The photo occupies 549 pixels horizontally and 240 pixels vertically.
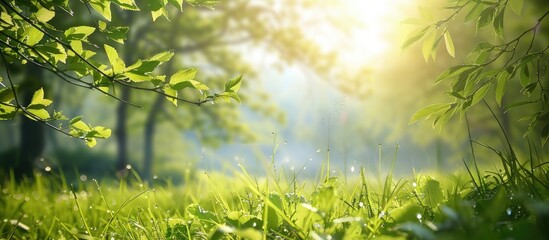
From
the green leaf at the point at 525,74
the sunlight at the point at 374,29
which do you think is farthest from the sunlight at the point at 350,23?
the green leaf at the point at 525,74

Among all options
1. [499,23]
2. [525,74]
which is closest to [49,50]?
[499,23]

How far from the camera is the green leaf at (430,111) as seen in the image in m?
2.11

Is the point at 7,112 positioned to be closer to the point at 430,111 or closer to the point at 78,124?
the point at 78,124

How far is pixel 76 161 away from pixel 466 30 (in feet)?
56.5

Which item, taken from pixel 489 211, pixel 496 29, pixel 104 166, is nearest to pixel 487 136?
pixel 104 166

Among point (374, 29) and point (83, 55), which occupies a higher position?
point (374, 29)

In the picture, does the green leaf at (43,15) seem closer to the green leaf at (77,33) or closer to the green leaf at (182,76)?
the green leaf at (77,33)

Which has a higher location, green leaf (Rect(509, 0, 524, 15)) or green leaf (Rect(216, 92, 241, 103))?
green leaf (Rect(509, 0, 524, 15))

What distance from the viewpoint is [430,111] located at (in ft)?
7.11

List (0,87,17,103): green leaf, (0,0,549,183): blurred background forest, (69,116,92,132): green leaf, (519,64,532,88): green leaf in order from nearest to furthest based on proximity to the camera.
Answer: (0,87,17,103): green leaf < (69,116,92,132): green leaf < (519,64,532,88): green leaf < (0,0,549,183): blurred background forest

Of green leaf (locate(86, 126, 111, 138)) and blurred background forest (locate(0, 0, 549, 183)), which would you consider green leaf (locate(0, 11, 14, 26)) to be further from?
blurred background forest (locate(0, 0, 549, 183))

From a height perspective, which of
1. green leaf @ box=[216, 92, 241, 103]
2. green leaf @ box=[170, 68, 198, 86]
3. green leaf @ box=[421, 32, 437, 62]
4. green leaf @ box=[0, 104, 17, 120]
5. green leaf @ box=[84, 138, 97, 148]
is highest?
green leaf @ box=[421, 32, 437, 62]

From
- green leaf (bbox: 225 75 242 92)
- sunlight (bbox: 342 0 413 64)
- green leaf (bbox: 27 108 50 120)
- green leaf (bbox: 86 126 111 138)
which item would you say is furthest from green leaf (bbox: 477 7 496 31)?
sunlight (bbox: 342 0 413 64)

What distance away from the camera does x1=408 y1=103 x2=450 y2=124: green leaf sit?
2111mm
